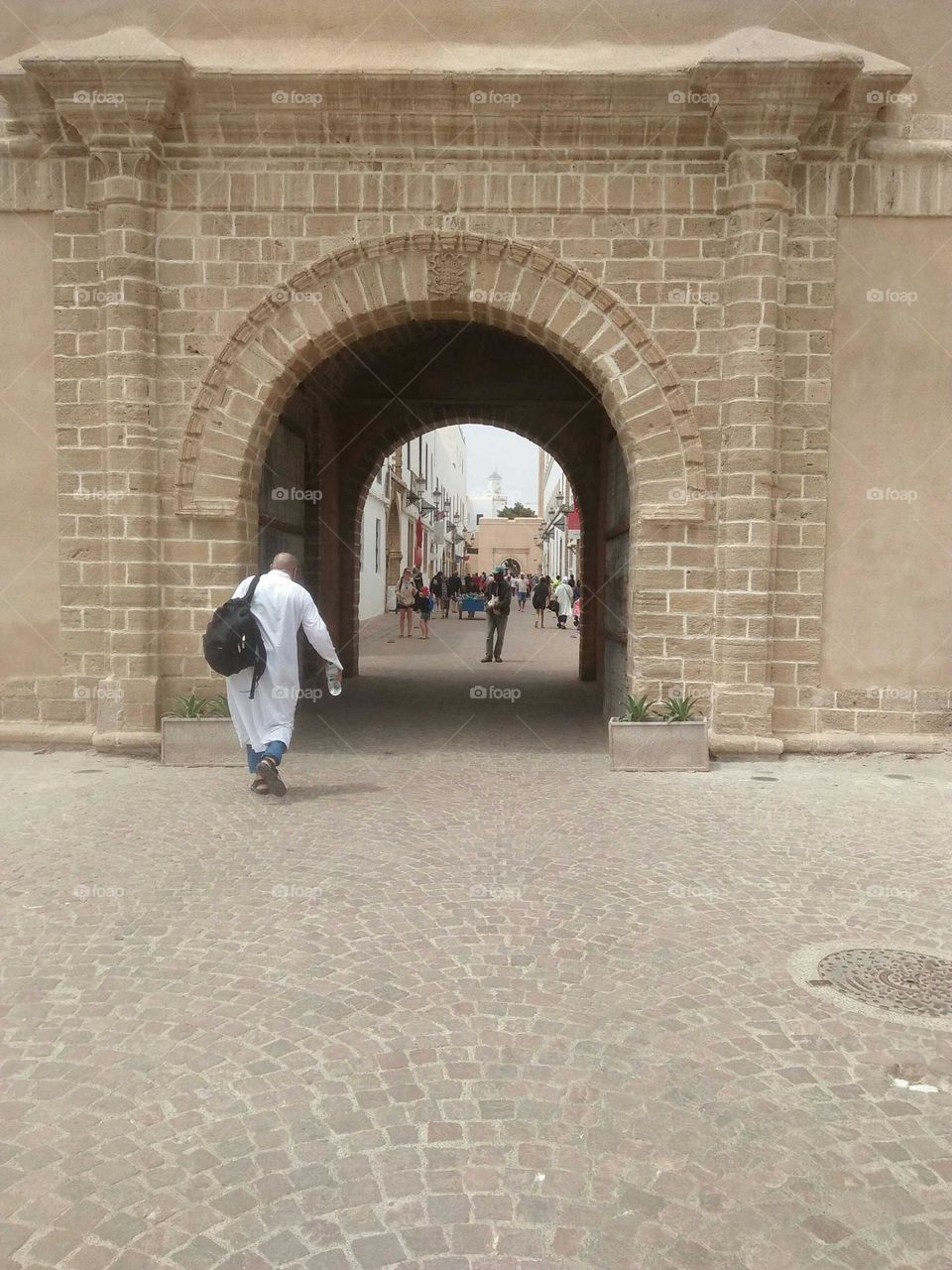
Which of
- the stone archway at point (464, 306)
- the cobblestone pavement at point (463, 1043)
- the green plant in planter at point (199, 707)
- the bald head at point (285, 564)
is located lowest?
the cobblestone pavement at point (463, 1043)

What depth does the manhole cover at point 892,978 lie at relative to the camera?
143 inches

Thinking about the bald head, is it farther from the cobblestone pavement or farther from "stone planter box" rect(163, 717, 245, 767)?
the cobblestone pavement

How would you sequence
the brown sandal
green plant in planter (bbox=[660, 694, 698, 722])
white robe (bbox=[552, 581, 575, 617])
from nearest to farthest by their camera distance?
1. the brown sandal
2. green plant in planter (bbox=[660, 694, 698, 722])
3. white robe (bbox=[552, 581, 575, 617])

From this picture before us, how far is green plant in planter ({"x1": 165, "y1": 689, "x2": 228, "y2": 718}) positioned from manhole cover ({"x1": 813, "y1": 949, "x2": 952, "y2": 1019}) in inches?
210

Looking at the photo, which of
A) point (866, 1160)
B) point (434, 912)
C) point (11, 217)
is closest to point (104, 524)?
point (11, 217)

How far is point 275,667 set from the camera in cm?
699

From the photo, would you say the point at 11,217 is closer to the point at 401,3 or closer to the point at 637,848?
the point at 401,3

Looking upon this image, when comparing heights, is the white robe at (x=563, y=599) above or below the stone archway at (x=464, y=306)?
below

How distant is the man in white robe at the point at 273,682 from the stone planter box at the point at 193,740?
0.86 meters

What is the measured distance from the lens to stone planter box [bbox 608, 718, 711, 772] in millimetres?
7809

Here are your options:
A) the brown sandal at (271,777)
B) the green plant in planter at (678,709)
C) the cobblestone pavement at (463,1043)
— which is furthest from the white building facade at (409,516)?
the cobblestone pavement at (463,1043)

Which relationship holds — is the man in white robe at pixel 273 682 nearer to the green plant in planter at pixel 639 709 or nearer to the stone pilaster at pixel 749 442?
the green plant in planter at pixel 639 709

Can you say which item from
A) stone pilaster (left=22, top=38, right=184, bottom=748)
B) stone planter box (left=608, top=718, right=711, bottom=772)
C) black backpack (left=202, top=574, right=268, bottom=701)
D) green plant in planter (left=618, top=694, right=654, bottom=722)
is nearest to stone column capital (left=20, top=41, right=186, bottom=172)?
stone pilaster (left=22, top=38, right=184, bottom=748)

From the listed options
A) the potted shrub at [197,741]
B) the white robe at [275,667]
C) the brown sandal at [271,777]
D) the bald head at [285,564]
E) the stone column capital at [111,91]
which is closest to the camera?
the brown sandal at [271,777]
